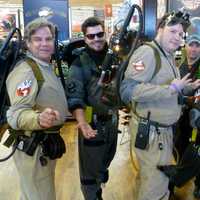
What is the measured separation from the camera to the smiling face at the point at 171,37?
2148mm

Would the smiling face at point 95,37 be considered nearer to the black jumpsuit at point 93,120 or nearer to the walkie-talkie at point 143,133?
the black jumpsuit at point 93,120

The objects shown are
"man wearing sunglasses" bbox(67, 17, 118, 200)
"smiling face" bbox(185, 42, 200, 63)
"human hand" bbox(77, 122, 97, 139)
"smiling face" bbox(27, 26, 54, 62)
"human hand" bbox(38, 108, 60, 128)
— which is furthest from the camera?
"smiling face" bbox(185, 42, 200, 63)

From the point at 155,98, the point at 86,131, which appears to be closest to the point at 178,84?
the point at 155,98

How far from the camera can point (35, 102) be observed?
75.0 inches

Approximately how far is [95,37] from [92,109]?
1.62 ft

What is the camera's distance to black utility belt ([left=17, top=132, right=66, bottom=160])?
76.2 inches

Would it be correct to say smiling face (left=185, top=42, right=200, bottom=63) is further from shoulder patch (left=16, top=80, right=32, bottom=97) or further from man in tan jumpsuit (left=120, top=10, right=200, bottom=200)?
shoulder patch (left=16, top=80, right=32, bottom=97)

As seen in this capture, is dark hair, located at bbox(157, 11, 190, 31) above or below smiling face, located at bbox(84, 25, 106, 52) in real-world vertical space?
above

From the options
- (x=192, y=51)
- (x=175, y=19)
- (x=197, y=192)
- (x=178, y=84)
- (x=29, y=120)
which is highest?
(x=175, y=19)

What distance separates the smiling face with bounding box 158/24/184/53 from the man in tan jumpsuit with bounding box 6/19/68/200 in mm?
645

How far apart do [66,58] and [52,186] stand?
Result: 1021mm

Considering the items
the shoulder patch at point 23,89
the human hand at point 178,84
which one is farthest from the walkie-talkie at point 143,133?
the shoulder patch at point 23,89

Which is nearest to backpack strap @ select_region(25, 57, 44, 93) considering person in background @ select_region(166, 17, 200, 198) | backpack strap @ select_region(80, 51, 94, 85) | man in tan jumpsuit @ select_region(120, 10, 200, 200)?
man in tan jumpsuit @ select_region(120, 10, 200, 200)

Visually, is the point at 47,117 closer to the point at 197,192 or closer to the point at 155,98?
the point at 155,98
